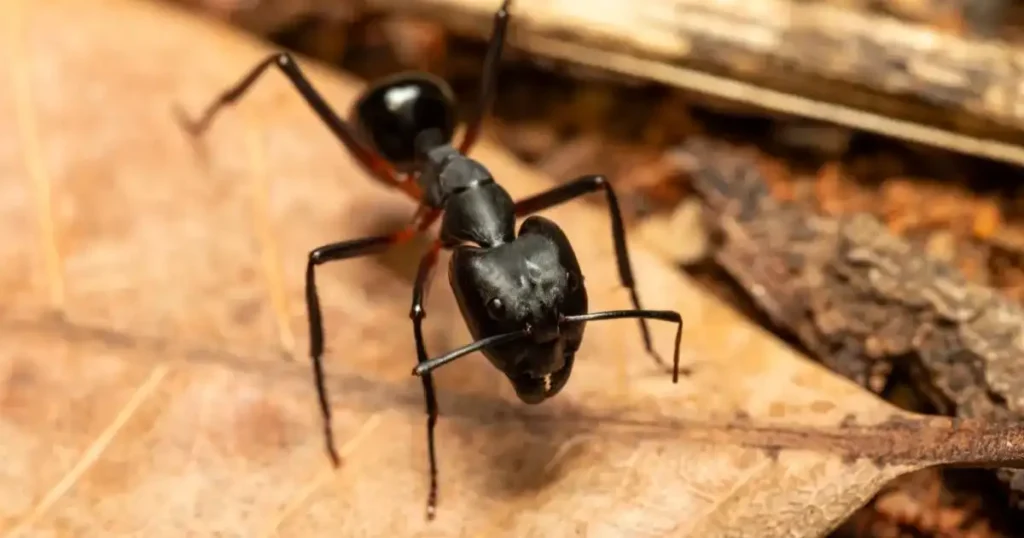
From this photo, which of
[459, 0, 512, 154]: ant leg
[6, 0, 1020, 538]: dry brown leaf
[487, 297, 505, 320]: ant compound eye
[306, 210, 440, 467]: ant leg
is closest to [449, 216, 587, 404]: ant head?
[487, 297, 505, 320]: ant compound eye

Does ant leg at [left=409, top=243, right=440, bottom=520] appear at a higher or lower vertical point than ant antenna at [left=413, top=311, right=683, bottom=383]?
lower

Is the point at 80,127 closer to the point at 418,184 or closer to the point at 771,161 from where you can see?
the point at 418,184

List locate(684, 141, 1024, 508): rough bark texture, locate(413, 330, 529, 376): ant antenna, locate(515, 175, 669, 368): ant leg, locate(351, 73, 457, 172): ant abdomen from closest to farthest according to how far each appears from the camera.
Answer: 1. locate(413, 330, 529, 376): ant antenna
2. locate(684, 141, 1024, 508): rough bark texture
3. locate(515, 175, 669, 368): ant leg
4. locate(351, 73, 457, 172): ant abdomen

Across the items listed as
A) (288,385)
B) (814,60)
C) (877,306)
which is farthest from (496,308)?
(814,60)

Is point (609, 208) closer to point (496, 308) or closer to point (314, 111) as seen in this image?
point (496, 308)

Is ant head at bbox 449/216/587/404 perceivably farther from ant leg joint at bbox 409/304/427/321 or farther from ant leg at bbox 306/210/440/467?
ant leg at bbox 306/210/440/467

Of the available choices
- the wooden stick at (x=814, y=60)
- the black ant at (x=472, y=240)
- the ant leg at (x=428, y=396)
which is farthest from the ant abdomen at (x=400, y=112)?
the ant leg at (x=428, y=396)
